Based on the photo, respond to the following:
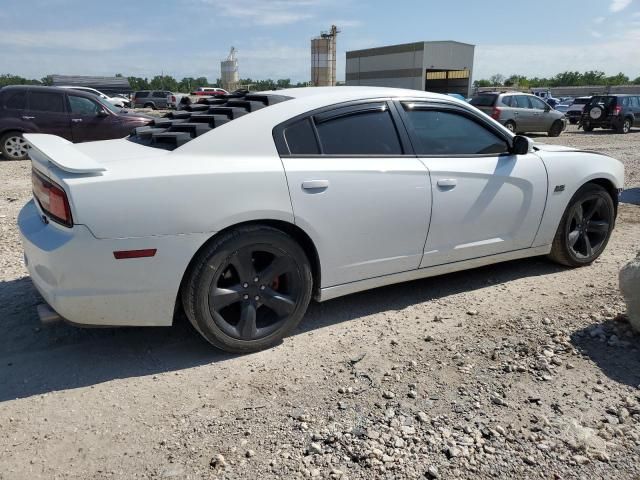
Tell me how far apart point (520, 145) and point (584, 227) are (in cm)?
121

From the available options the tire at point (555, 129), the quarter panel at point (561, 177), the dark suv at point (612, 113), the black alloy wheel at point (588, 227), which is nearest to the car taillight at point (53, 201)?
the quarter panel at point (561, 177)

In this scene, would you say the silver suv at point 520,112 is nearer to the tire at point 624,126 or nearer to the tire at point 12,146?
the tire at point 624,126

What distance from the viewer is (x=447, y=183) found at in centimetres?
379

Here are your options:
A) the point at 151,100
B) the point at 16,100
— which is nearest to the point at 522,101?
the point at 16,100

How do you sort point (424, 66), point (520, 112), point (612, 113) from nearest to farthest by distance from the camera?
point (520, 112), point (612, 113), point (424, 66)

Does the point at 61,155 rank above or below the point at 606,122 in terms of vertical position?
above

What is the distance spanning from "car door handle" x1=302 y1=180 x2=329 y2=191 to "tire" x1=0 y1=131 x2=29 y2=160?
10.4 metres

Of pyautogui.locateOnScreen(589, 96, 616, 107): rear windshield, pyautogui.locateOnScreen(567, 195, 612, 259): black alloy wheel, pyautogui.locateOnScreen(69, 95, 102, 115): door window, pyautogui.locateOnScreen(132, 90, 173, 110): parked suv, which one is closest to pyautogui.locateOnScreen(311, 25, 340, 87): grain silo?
pyautogui.locateOnScreen(132, 90, 173, 110): parked suv

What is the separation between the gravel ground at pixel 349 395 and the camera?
7.89 ft

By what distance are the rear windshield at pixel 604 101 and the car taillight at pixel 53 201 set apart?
23.0 metres

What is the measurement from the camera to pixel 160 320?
120 inches

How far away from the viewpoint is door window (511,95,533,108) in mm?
18603

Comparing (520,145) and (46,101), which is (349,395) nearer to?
(520,145)

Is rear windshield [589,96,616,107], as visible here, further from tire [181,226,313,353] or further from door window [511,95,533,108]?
tire [181,226,313,353]
